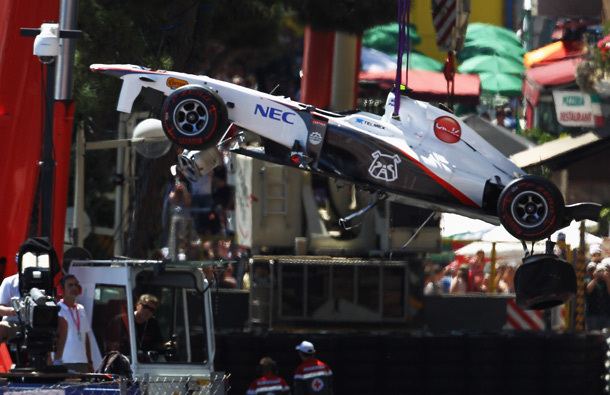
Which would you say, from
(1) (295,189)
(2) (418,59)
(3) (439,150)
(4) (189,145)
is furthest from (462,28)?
(2) (418,59)

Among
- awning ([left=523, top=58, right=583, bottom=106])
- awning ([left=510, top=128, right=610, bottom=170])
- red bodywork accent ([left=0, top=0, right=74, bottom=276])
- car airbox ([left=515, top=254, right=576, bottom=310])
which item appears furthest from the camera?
awning ([left=523, top=58, right=583, bottom=106])

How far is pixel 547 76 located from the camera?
2542cm

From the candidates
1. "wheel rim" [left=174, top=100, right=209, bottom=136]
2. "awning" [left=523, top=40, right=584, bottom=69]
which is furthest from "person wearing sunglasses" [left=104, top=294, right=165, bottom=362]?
"awning" [left=523, top=40, right=584, bottom=69]

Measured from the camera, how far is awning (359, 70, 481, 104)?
88.6 feet

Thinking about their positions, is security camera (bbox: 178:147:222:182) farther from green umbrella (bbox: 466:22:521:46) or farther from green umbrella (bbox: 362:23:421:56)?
green umbrella (bbox: 362:23:421:56)

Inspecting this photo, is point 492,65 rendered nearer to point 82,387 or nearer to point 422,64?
point 422,64

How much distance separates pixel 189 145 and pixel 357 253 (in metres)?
6.72

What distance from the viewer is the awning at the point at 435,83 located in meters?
27.0

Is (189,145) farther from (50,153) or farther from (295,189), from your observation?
(295,189)

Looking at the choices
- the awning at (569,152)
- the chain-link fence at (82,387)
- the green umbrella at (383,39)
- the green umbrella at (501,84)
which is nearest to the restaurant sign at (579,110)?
the awning at (569,152)

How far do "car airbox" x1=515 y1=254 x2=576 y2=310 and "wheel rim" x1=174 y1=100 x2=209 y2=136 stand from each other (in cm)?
322

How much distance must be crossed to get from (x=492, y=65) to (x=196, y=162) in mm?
20298

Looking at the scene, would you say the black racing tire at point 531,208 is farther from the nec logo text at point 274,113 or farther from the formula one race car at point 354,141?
the nec logo text at point 274,113

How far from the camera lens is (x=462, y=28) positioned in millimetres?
17203
